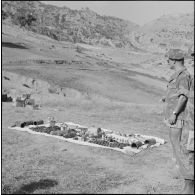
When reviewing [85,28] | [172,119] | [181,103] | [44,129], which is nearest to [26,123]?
[44,129]

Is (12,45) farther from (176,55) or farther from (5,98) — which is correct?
(176,55)

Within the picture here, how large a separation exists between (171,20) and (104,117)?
15402 centimetres

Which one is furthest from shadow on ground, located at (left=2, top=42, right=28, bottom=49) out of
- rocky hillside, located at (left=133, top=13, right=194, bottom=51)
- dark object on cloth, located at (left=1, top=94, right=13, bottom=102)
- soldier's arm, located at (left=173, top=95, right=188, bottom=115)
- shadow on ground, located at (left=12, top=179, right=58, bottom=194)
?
rocky hillside, located at (left=133, top=13, right=194, bottom=51)

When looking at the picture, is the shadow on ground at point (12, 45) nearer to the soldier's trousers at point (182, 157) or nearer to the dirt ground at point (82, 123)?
the dirt ground at point (82, 123)

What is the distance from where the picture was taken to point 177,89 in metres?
6.25

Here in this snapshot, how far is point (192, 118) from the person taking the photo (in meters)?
4.78

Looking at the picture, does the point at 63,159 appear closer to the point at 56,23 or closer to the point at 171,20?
the point at 56,23

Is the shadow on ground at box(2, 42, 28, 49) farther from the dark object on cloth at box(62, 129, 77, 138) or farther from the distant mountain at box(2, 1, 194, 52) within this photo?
the dark object on cloth at box(62, 129, 77, 138)

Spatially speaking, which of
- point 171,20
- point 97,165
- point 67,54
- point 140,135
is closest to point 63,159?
point 97,165

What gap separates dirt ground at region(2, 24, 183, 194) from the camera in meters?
10.6

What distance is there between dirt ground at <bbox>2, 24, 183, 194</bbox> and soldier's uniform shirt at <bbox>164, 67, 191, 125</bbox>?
162 inches

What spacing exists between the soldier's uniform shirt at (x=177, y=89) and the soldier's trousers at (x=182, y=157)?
26cm

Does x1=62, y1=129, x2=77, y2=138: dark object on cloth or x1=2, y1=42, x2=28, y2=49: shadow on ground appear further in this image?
x1=2, y1=42, x2=28, y2=49: shadow on ground

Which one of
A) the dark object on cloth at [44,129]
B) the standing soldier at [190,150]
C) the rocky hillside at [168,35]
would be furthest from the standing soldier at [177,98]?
the rocky hillside at [168,35]
